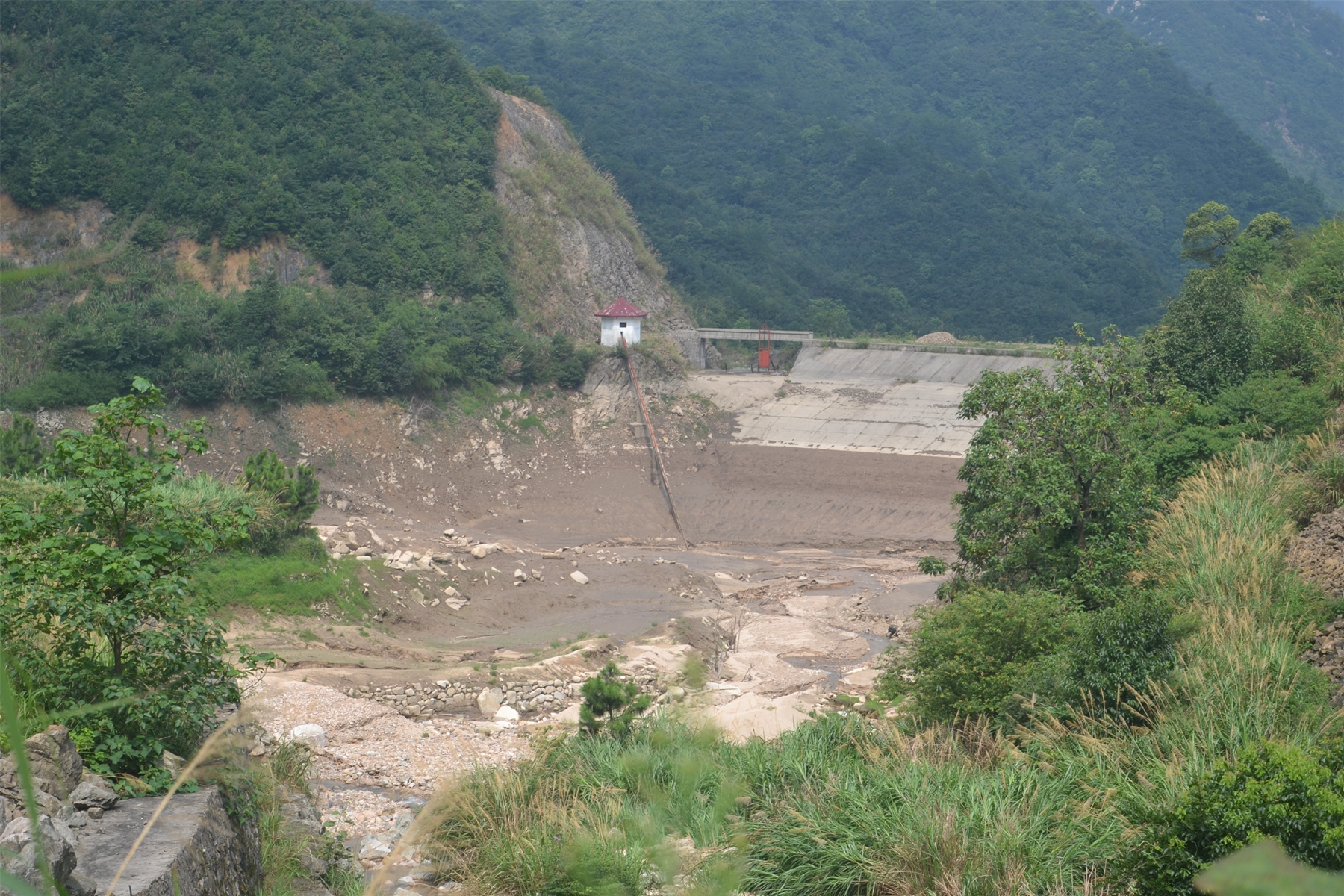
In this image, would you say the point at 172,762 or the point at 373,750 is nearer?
the point at 172,762

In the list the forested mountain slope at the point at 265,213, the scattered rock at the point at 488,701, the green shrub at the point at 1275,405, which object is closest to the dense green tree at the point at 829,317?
the forested mountain slope at the point at 265,213

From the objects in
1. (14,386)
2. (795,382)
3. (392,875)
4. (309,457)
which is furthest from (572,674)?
(795,382)

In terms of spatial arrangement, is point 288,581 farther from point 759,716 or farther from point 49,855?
point 49,855

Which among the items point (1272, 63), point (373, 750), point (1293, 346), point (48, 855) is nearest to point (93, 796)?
point (48, 855)

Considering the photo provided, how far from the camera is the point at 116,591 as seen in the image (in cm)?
723

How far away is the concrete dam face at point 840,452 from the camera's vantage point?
35.4 metres

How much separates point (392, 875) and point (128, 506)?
11.8ft

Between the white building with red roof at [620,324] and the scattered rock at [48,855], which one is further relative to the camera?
the white building with red roof at [620,324]

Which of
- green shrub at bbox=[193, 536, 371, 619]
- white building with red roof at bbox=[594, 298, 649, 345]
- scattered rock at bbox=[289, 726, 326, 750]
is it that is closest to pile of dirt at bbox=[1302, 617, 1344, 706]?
scattered rock at bbox=[289, 726, 326, 750]

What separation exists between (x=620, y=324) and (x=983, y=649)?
33.7 meters

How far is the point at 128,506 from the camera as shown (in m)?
7.19

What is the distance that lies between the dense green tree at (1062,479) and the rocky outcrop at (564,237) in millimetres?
31835

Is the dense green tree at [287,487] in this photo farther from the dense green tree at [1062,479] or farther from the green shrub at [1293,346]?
the green shrub at [1293,346]

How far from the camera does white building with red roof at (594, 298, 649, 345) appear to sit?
44031mm
